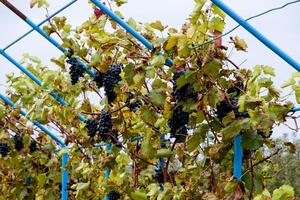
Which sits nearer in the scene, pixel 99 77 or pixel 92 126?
pixel 99 77

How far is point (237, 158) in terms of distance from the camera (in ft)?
8.50

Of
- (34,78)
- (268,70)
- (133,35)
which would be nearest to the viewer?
(268,70)

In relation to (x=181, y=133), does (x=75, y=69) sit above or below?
above

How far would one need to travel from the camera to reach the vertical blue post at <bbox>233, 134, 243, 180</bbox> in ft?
8.50

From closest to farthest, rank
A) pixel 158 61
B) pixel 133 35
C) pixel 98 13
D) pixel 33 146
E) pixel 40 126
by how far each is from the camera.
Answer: pixel 158 61, pixel 133 35, pixel 98 13, pixel 40 126, pixel 33 146

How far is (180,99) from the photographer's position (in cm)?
273

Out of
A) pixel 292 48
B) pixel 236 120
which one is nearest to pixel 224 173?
pixel 236 120

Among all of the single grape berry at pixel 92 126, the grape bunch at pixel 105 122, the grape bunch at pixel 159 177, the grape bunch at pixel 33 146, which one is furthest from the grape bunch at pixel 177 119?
the grape bunch at pixel 33 146

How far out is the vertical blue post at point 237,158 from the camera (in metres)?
2.59

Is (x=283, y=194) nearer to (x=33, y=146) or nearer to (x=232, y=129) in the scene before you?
(x=232, y=129)

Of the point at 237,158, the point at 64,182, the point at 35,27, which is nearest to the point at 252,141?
the point at 237,158

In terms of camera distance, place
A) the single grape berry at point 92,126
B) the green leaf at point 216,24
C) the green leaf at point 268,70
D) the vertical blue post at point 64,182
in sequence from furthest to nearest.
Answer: the vertical blue post at point 64,182
the single grape berry at point 92,126
the green leaf at point 216,24
the green leaf at point 268,70

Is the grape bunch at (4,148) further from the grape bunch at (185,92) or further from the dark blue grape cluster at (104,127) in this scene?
the grape bunch at (185,92)

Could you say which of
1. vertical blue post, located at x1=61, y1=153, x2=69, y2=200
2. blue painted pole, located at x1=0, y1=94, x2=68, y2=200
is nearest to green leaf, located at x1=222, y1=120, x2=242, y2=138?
blue painted pole, located at x1=0, y1=94, x2=68, y2=200
